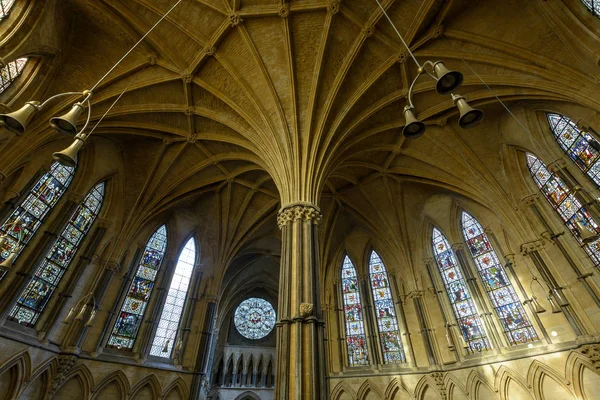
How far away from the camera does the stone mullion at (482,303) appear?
12241 mm

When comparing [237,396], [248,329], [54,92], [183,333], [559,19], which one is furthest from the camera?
[248,329]

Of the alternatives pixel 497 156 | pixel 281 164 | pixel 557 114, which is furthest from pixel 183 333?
pixel 557 114

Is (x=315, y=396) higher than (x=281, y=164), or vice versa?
(x=281, y=164)

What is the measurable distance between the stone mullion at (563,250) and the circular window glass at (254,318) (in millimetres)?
17912

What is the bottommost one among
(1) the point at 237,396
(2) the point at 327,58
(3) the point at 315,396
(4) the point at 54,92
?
(3) the point at 315,396

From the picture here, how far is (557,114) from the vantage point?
11.3 m

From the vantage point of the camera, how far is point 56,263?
11492 millimetres

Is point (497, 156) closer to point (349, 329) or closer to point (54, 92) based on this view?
point (349, 329)

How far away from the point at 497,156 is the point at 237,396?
19.8 metres

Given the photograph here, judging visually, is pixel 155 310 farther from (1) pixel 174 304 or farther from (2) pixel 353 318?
(2) pixel 353 318

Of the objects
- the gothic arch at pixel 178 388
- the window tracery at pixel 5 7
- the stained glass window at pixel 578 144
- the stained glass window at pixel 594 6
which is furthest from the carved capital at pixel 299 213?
the window tracery at pixel 5 7

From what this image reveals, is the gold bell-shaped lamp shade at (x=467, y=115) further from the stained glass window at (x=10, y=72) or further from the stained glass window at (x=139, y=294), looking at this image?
the stained glass window at (x=139, y=294)

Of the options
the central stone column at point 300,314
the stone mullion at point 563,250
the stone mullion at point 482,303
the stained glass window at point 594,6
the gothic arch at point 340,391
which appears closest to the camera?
the central stone column at point 300,314

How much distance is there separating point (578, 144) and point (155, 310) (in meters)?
17.1
